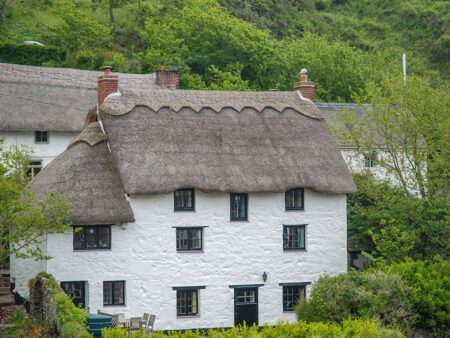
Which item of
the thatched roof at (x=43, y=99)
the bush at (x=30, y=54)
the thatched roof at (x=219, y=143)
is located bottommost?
the thatched roof at (x=219, y=143)

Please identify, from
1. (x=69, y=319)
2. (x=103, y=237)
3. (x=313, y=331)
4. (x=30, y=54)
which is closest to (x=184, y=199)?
(x=103, y=237)

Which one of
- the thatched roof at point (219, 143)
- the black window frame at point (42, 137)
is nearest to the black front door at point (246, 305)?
the thatched roof at point (219, 143)

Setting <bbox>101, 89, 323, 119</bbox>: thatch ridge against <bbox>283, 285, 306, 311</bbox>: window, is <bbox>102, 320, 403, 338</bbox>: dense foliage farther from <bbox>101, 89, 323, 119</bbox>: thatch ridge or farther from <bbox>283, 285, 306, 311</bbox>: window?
<bbox>101, 89, 323, 119</bbox>: thatch ridge

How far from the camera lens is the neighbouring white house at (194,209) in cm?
3288

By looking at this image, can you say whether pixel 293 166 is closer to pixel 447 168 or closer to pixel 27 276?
pixel 447 168

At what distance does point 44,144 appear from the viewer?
45.8m

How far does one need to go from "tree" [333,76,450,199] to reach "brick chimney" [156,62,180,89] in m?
10.8

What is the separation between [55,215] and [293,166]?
10199 mm

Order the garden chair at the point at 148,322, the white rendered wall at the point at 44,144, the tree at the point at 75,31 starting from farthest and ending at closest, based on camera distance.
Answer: the tree at the point at 75,31
the white rendered wall at the point at 44,144
the garden chair at the point at 148,322

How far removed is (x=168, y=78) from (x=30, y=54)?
14516 millimetres

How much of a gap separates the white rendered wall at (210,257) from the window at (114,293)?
23cm

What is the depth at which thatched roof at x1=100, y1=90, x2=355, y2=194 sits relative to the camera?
33.7m

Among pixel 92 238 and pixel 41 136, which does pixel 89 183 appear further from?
pixel 41 136

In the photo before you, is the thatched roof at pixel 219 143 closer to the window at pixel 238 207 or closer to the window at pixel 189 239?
the window at pixel 238 207
